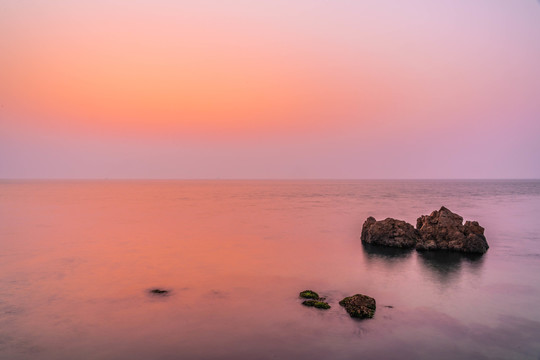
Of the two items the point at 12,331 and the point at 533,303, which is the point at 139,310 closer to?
the point at 12,331

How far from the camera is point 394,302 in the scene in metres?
20.2

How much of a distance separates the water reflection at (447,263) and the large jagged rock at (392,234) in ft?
7.93

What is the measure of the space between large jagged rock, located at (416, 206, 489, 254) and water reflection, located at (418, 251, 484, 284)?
2.47ft

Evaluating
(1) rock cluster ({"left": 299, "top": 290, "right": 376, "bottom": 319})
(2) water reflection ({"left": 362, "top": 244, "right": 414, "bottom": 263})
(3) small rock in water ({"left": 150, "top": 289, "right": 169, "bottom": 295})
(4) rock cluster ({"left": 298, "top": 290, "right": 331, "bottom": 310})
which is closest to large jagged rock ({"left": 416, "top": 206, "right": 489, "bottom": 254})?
(2) water reflection ({"left": 362, "top": 244, "right": 414, "bottom": 263})

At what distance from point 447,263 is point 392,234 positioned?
7166mm

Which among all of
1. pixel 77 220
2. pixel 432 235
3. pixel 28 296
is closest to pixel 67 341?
pixel 28 296

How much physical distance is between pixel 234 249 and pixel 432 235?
19799 mm

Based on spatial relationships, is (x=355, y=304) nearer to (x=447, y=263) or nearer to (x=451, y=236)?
(x=447, y=263)

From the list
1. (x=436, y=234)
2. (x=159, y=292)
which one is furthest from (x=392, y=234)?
(x=159, y=292)

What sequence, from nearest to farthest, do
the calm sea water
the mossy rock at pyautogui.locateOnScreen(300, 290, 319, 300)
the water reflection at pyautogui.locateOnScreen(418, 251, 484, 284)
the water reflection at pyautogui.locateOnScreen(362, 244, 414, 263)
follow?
the calm sea water, the mossy rock at pyautogui.locateOnScreen(300, 290, 319, 300), the water reflection at pyautogui.locateOnScreen(418, 251, 484, 284), the water reflection at pyautogui.locateOnScreen(362, 244, 414, 263)

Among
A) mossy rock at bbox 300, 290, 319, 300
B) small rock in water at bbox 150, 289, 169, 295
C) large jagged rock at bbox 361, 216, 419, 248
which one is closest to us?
mossy rock at bbox 300, 290, 319, 300

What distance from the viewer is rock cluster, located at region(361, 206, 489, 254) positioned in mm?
33188

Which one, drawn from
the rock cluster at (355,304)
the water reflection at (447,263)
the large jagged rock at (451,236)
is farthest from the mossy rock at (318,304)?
the large jagged rock at (451,236)

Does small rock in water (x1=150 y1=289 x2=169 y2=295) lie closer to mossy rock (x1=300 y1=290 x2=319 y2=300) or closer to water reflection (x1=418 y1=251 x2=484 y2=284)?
mossy rock (x1=300 y1=290 x2=319 y2=300)
